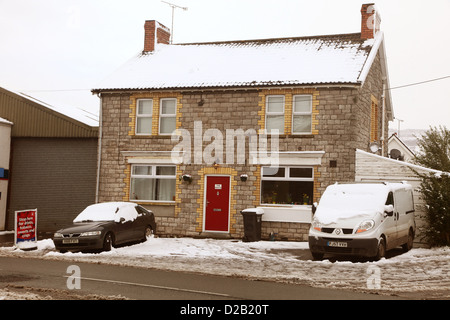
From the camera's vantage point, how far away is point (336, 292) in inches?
411

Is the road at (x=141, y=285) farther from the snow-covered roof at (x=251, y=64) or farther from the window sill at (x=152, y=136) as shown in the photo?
the snow-covered roof at (x=251, y=64)

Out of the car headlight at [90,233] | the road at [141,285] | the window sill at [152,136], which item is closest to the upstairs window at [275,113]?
the window sill at [152,136]

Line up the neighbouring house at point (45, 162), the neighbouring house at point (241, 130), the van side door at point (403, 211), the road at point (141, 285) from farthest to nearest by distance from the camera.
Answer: the neighbouring house at point (45, 162)
the neighbouring house at point (241, 130)
the van side door at point (403, 211)
the road at point (141, 285)

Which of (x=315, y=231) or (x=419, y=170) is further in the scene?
Result: (x=419, y=170)

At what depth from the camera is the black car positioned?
647 inches

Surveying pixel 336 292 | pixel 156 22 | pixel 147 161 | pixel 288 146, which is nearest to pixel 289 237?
pixel 288 146

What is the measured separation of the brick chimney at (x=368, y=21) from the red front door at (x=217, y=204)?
833 cm

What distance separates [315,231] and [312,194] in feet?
18.7

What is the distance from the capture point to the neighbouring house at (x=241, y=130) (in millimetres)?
20766

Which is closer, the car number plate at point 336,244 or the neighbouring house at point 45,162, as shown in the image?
the car number plate at point 336,244

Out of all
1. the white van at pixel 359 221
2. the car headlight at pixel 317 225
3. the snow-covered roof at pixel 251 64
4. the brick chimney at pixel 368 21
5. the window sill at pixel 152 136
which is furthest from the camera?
the brick chimney at pixel 368 21

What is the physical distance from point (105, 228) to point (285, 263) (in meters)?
5.51

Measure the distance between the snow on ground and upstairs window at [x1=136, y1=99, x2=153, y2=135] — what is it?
5.59 m

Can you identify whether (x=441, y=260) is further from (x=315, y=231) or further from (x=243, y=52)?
(x=243, y=52)
